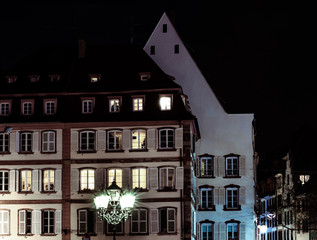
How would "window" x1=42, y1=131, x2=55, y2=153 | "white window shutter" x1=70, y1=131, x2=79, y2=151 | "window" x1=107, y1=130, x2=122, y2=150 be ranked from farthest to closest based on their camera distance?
"window" x1=42, y1=131, x2=55, y2=153 < "white window shutter" x1=70, y1=131, x2=79, y2=151 < "window" x1=107, y1=130, x2=122, y2=150

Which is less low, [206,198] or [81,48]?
[81,48]

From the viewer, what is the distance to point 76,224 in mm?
69688

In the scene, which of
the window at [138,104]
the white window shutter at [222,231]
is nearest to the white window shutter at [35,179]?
the window at [138,104]

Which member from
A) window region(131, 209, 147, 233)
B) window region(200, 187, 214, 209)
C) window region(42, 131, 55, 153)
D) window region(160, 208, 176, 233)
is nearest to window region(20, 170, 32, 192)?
window region(42, 131, 55, 153)

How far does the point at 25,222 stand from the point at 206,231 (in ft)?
61.1

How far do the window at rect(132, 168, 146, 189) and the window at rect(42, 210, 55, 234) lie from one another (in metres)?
7.31

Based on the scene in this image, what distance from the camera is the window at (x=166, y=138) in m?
70.1

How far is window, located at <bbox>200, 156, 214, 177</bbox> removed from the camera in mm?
80562

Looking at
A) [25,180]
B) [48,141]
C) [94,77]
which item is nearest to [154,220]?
[48,141]

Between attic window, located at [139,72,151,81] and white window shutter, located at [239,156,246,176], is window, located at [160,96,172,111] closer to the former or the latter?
attic window, located at [139,72,151,81]

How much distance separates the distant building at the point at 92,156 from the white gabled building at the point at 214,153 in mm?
8847

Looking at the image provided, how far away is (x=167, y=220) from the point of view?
69000 mm

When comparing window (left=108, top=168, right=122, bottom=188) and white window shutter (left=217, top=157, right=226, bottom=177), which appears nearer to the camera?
window (left=108, top=168, right=122, bottom=188)

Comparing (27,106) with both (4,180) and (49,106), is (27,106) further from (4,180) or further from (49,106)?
(4,180)
